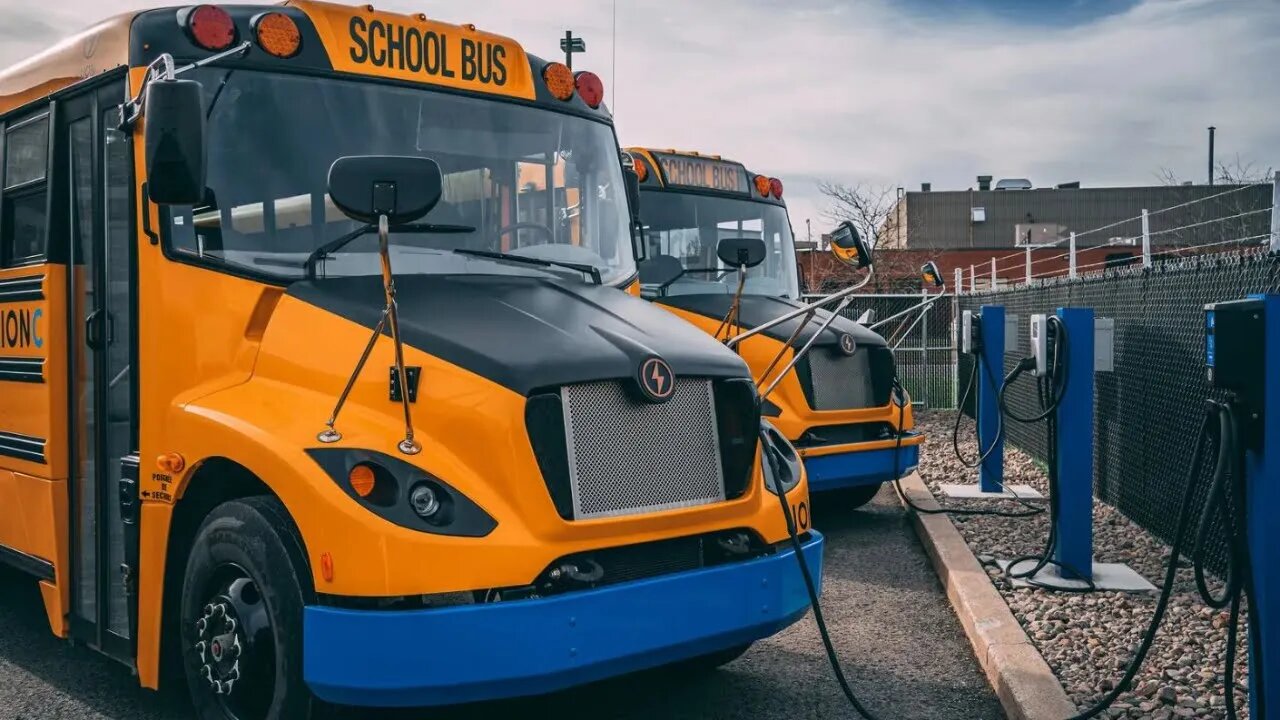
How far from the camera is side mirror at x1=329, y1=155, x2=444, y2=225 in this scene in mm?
3725

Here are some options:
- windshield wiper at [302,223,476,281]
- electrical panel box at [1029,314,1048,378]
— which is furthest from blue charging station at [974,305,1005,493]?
windshield wiper at [302,223,476,281]

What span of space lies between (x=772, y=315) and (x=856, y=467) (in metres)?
1.34

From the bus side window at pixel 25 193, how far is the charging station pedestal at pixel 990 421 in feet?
20.9

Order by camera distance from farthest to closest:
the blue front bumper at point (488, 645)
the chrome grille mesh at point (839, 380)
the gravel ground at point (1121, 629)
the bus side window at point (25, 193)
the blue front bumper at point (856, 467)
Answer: the chrome grille mesh at point (839, 380), the blue front bumper at point (856, 467), the bus side window at point (25, 193), the gravel ground at point (1121, 629), the blue front bumper at point (488, 645)

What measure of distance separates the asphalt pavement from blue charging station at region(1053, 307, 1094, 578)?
0.75 m

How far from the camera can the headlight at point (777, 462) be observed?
4.39 meters

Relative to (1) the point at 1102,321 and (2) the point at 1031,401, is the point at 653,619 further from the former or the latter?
(2) the point at 1031,401

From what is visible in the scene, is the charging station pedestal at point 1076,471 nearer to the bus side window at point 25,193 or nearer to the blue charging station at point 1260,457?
the blue charging station at point 1260,457

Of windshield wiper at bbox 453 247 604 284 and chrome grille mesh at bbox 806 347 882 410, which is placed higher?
windshield wiper at bbox 453 247 604 284

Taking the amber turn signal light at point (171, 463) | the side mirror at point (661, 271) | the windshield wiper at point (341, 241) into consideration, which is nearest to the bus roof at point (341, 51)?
the windshield wiper at point (341, 241)

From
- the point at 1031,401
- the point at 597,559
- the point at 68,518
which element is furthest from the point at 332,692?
the point at 1031,401

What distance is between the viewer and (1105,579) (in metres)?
6.39

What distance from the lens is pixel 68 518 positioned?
195 inches

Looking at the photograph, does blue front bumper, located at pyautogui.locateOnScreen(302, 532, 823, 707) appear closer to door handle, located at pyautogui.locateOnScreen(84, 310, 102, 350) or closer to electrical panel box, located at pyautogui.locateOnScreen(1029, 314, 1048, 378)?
door handle, located at pyautogui.locateOnScreen(84, 310, 102, 350)
